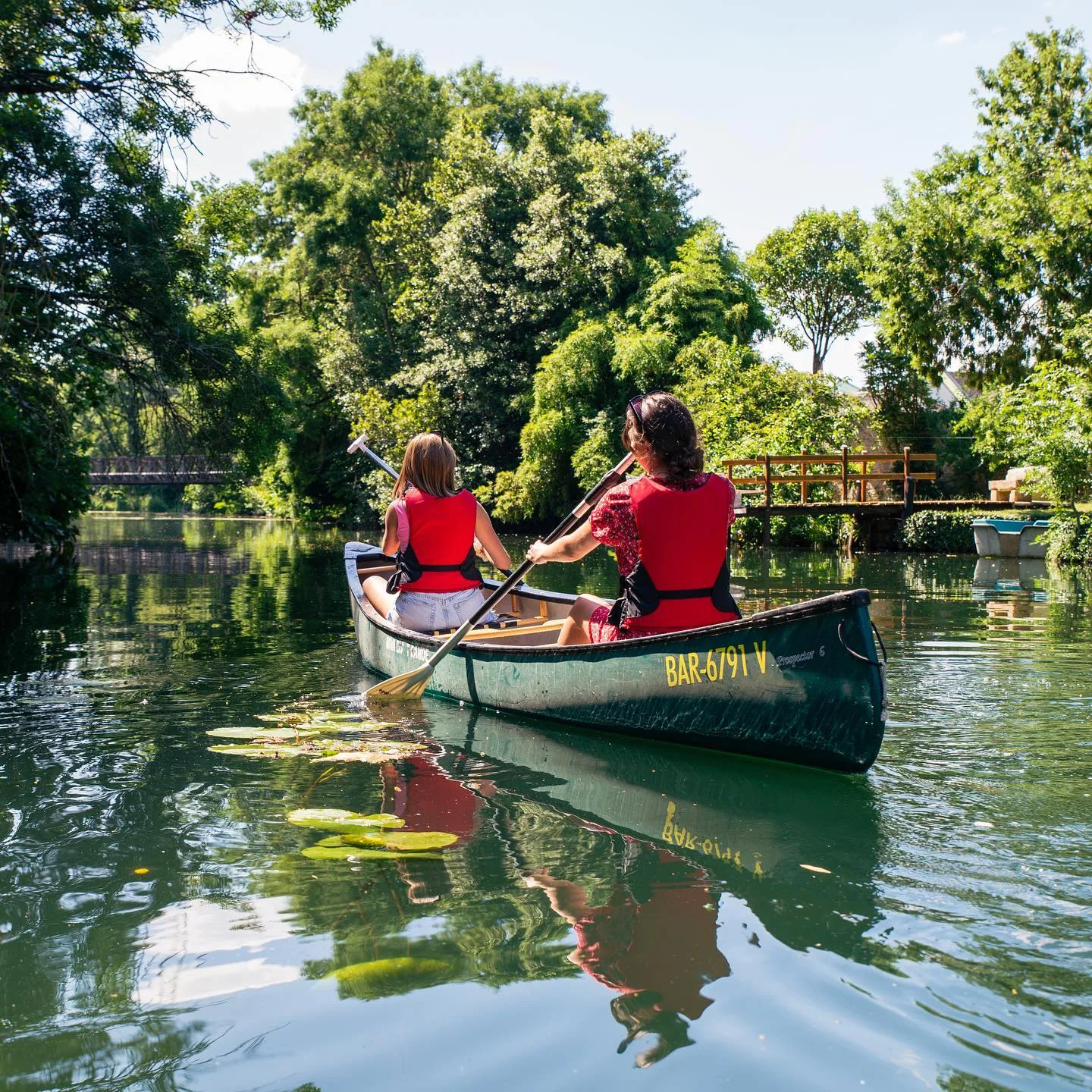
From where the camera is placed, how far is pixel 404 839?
12.9 ft

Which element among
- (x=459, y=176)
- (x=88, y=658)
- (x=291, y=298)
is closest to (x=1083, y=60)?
(x=459, y=176)

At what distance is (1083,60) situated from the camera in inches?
1130

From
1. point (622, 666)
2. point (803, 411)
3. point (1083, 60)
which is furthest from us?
point (1083, 60)

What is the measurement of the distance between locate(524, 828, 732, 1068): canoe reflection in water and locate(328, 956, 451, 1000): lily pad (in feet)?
1.19

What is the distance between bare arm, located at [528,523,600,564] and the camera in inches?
201

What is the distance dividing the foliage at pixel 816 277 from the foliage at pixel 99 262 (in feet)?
93.7

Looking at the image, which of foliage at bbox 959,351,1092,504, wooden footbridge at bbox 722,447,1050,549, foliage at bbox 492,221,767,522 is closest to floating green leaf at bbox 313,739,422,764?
foliage at bbox 959,351,1092,504

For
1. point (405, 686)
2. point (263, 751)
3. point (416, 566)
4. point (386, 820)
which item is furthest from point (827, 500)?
point (386, 820)

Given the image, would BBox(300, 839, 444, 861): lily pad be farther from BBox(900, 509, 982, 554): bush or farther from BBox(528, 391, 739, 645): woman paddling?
BBox(900, 509, 982, 554): bush

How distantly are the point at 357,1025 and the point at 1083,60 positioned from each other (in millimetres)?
32301

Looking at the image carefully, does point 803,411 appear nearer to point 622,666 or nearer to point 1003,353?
point 1003,353

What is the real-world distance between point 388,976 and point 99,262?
1474 centimetres

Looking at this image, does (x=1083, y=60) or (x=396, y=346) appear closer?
(x=1083, y=60)

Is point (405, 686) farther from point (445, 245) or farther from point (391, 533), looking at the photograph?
point (445, 245)
